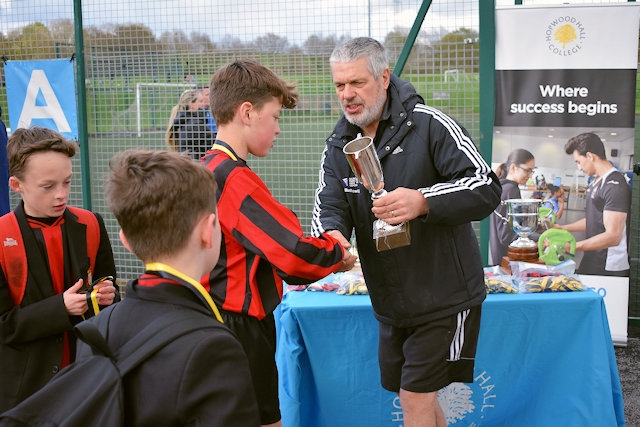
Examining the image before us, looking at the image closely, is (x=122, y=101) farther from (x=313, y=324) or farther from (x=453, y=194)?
(x=453, y=194)

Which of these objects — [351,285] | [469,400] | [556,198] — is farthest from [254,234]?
[556,198]

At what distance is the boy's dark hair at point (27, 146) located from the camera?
2219 mm

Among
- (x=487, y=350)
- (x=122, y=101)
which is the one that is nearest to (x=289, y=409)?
(x=487, y=350)

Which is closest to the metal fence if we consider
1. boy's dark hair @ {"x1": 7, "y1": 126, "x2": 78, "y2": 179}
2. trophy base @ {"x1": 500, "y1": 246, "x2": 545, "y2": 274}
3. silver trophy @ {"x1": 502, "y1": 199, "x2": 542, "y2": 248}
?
silver trophy @ {"x1": 502, "y1": 199, "x2": 542, "y2": 248}

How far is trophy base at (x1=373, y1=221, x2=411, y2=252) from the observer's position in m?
2.40

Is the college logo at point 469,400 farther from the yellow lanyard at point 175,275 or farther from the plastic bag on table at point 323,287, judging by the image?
the yellow lanyard at point 175,275

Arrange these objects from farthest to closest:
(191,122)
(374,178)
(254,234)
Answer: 1. (191,122)
2. (374,178)
3. (254,234)

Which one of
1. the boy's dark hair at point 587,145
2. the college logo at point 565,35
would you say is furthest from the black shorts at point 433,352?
the college logo at point 565,35

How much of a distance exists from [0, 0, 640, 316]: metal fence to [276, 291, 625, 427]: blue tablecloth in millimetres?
2226

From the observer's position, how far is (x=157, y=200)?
4.39 feet

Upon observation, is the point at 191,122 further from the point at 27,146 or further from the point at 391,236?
the point at 391,236

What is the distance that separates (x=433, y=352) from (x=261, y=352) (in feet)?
2.29

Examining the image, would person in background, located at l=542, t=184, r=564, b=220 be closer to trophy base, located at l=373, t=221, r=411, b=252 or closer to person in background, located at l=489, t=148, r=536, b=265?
person in background, located at l=489, t=148, r=536, b=265

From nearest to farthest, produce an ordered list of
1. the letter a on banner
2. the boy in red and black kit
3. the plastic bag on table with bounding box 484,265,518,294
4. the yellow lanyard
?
1. the yellow lanyard
2. the boy in red and black kit
3. the plastic bag on table with bounding box 484,265,518,294
4. the letter a on banner
